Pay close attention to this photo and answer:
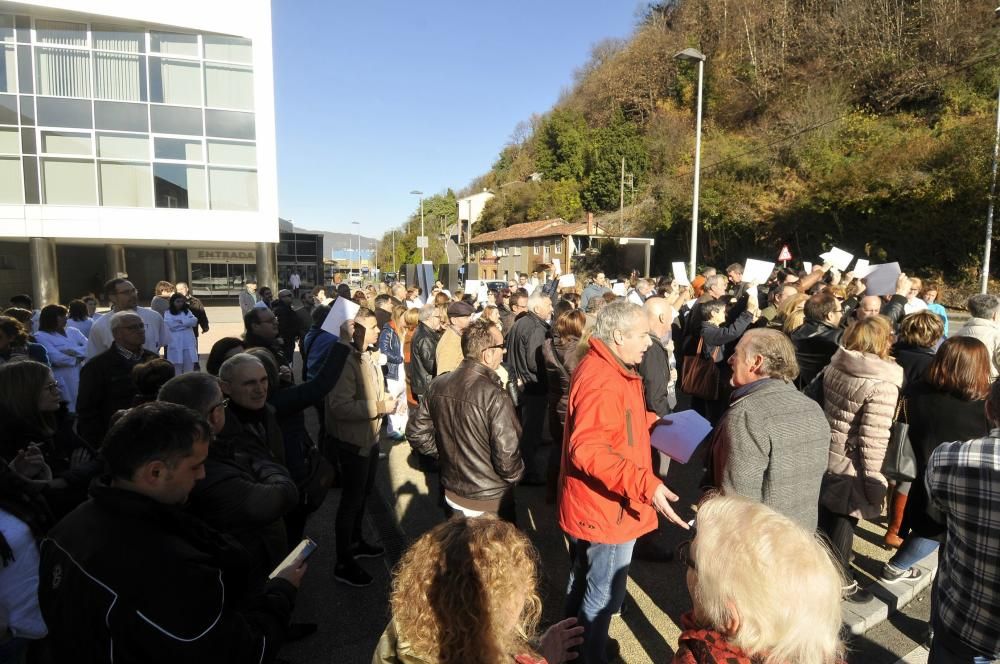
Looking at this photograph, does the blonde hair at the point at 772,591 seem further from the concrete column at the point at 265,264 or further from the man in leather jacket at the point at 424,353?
the concrete column at the point at 265,264

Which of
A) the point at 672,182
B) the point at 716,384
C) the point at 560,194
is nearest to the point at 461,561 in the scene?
the point at 716,384

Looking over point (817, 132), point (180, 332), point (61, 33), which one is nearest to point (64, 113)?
point (61, 33)

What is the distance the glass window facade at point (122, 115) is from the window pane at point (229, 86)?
0.04 meters

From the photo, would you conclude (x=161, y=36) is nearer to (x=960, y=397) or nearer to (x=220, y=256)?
(x=220, y=256)

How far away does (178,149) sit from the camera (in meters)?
19.7

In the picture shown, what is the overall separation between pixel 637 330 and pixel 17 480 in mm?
2531

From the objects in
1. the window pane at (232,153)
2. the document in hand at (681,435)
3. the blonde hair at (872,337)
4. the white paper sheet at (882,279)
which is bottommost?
the document in hand at (681,435)

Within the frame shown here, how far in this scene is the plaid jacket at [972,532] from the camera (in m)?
1.92

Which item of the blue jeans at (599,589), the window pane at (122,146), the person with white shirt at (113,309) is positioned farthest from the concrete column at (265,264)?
the blue jeans at (599,589)

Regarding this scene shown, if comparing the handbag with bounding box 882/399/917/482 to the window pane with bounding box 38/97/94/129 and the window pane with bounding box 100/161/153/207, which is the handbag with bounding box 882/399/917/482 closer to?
the window pane with bounding box 100/161/153/207

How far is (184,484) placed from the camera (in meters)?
1.67

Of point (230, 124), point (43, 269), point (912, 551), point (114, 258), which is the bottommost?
point (912, 551)

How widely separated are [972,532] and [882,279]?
5.66 m

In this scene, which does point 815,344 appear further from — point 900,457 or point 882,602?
point 882,602
